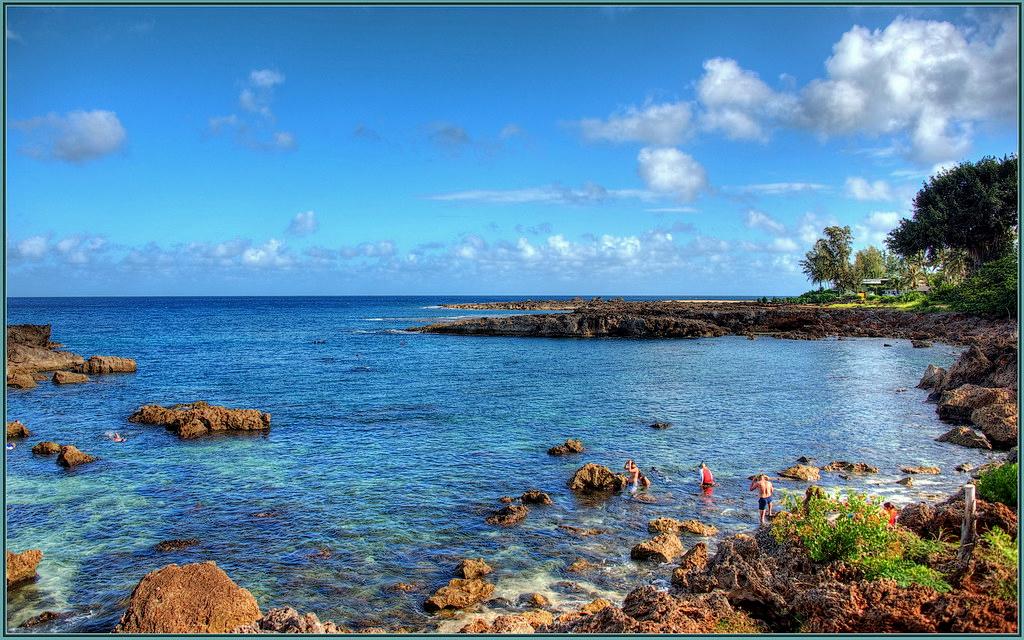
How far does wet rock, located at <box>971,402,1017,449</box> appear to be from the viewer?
30.7 metres

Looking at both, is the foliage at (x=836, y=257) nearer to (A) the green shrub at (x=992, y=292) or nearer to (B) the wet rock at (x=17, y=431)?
(A) the green shrub at (x=992, y=292)

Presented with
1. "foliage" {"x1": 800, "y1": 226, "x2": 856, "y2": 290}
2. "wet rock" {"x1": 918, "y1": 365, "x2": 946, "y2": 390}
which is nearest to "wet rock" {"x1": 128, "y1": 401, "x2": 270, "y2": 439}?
"wet rock" {"x1": 918, "y1": 365, "x2": 946, "y2": 390}

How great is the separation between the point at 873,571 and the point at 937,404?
35841mm

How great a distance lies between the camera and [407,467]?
28.9 metres

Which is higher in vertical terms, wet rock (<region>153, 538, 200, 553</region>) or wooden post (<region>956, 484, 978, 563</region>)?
wooden post (<region>956, 484, 978, 563</region>)

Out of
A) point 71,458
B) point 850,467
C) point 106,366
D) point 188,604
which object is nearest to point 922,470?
point 850,467

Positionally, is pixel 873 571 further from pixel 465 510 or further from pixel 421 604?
pixel 465 510

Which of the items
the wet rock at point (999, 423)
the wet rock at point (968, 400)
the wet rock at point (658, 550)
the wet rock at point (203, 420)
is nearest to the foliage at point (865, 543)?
the wet rock at point (658, 550)

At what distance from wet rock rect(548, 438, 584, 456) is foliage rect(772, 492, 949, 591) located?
16999 mm

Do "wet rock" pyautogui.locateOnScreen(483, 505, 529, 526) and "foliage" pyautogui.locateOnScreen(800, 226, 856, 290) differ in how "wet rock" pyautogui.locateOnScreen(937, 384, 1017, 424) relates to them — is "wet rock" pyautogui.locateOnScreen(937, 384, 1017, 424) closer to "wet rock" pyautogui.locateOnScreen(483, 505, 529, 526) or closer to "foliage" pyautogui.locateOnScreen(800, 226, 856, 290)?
"wet rock" pyautogui.locateOnScreen(483, 505, 529, 526)

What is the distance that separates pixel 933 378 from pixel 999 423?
1609cm

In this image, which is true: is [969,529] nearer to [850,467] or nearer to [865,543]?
[865,543]

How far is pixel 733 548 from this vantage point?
14.7 m

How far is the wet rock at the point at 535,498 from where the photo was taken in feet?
78.1
